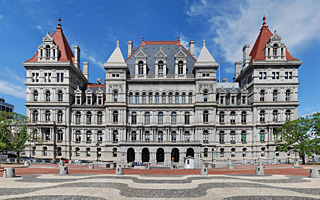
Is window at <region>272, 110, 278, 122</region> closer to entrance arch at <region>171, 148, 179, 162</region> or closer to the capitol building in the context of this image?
the capitol building

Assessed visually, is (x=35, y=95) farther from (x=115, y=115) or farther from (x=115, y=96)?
(x=115, y=115)

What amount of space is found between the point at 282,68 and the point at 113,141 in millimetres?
45322

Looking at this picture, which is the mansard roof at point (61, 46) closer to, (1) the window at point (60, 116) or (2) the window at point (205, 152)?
(1) the window at point (60, 116)

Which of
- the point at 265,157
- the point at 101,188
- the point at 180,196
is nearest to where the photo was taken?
the point at 180,196

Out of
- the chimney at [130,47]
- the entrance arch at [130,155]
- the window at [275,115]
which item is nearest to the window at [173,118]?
the entrance arch at [130,155]

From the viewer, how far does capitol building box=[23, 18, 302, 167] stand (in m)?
48.0

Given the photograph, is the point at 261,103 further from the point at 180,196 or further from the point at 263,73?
the point at 180,196

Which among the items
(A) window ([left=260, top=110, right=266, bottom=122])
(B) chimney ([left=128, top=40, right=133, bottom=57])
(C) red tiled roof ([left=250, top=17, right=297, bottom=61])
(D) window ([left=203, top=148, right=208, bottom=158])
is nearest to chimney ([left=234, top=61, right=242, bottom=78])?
(C) red tiled roof ([left=250, top=17, right=297, bottom=61])

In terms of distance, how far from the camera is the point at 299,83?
47938mm

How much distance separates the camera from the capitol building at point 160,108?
48.0m

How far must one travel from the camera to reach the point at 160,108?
49.5 metres

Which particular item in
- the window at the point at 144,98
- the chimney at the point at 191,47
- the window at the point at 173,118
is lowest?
the window at the point at 173,118

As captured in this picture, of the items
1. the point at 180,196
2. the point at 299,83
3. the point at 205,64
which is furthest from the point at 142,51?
the point at 180,196

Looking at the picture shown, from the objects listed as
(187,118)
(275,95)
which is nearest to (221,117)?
(187,118)
